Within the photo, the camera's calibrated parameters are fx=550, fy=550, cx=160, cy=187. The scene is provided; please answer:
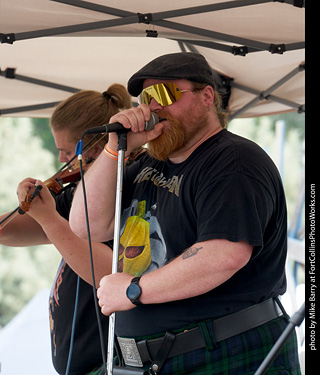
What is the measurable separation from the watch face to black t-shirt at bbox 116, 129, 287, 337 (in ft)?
0.51

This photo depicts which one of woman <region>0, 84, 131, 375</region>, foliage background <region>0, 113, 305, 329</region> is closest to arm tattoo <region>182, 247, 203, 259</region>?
woman <region>0, 84, 131, 375</region>

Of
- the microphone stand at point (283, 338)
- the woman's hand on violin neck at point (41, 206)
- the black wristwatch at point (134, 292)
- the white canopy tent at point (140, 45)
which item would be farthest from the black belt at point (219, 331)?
the white canopy tent at point (140, 45)

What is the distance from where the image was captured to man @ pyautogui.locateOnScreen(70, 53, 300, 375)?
1.52m

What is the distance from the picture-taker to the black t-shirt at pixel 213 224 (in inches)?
60.6

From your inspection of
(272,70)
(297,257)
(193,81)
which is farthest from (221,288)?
(297,257)

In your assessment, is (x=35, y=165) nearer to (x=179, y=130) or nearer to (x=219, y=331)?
(x=179, y=130)

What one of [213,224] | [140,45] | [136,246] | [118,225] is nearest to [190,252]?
[213,224]

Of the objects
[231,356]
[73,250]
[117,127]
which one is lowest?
[231,356]

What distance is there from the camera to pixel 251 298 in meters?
1.67

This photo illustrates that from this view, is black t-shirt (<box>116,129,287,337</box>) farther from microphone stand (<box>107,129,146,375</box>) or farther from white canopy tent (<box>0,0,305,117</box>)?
white canopy tent (<box>0,0,305,117</box>)

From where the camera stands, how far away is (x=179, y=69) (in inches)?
72.6

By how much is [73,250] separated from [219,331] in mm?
789

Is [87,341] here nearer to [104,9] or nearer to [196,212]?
[196,212]

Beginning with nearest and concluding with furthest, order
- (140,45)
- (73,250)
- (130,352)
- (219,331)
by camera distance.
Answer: (219,331) < (130,352) < (73,250) < (140,45)
